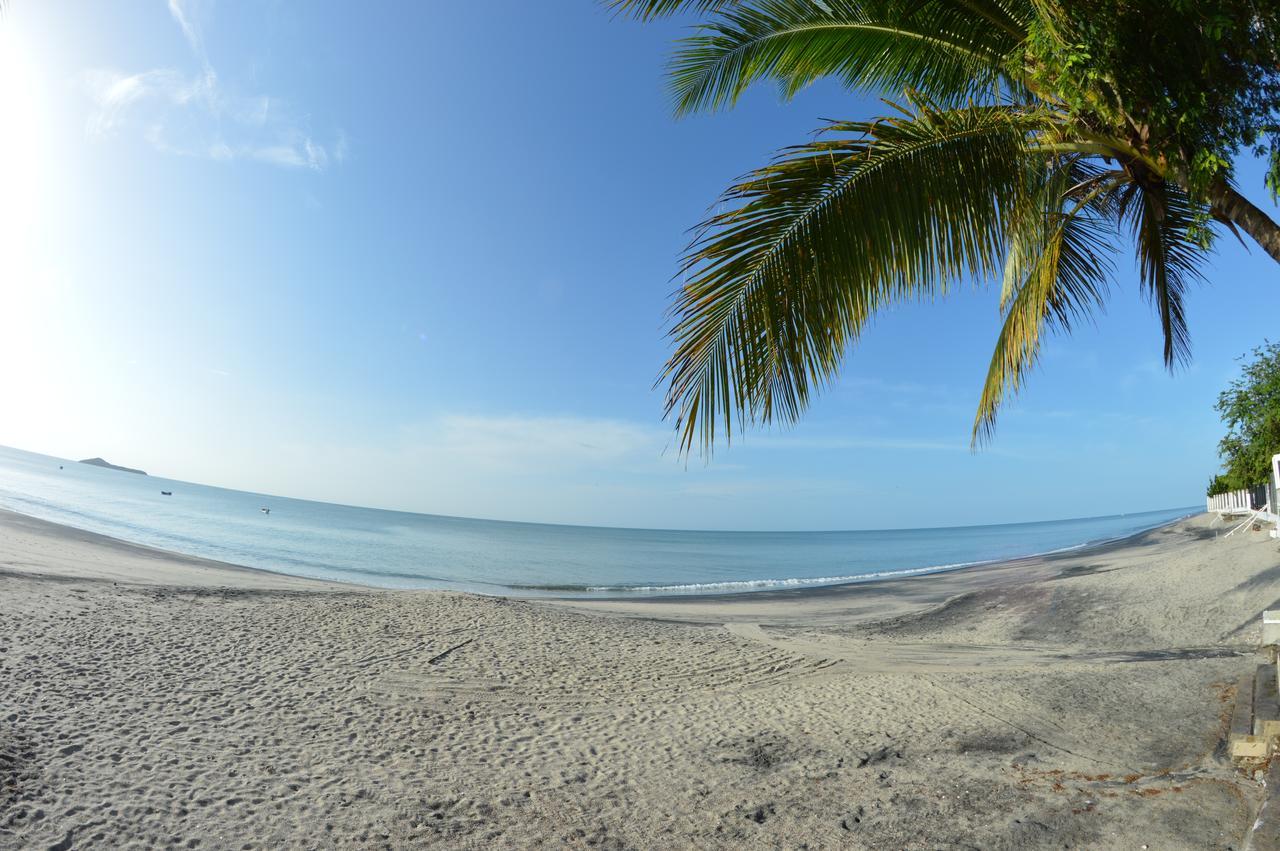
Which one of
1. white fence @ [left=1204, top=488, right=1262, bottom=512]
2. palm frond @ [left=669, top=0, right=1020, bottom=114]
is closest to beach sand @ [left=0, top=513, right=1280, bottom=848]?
palm frond @ [left=669, top=0, right=1020, bottom=114]

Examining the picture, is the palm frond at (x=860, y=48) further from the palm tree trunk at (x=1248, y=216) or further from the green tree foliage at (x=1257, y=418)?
the green tree foliage at (x=1257, y=418)

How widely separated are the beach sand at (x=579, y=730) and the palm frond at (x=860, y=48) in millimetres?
4783

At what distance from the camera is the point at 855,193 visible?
3.66 meters

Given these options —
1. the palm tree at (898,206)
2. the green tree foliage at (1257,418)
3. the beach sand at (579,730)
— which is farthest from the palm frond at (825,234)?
the green tree foliage at (1257,418)

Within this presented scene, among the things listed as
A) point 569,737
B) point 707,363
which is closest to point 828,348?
point 707,363

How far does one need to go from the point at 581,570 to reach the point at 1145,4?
1321 inches

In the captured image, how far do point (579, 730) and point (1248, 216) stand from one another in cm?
598

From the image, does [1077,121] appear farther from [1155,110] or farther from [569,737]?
[569,737]

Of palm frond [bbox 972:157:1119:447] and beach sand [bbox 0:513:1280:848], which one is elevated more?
palm frond [bbox 972:157:1119:447]

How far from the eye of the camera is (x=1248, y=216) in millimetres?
3398

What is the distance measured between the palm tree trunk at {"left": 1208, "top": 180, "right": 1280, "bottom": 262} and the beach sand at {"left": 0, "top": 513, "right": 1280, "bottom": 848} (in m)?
3.13

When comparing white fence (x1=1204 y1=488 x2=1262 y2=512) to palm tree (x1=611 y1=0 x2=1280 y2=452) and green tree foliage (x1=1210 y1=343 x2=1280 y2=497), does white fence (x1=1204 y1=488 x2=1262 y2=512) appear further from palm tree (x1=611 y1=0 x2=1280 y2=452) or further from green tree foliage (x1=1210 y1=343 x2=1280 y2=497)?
palm tree (x1=611 y1=0 x2=1280 y2=452)

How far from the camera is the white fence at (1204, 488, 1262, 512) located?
2417 centimetres

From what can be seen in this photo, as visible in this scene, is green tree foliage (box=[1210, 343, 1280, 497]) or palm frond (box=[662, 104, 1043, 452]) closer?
palm frond (box=[662, 104, 1043, 452])
